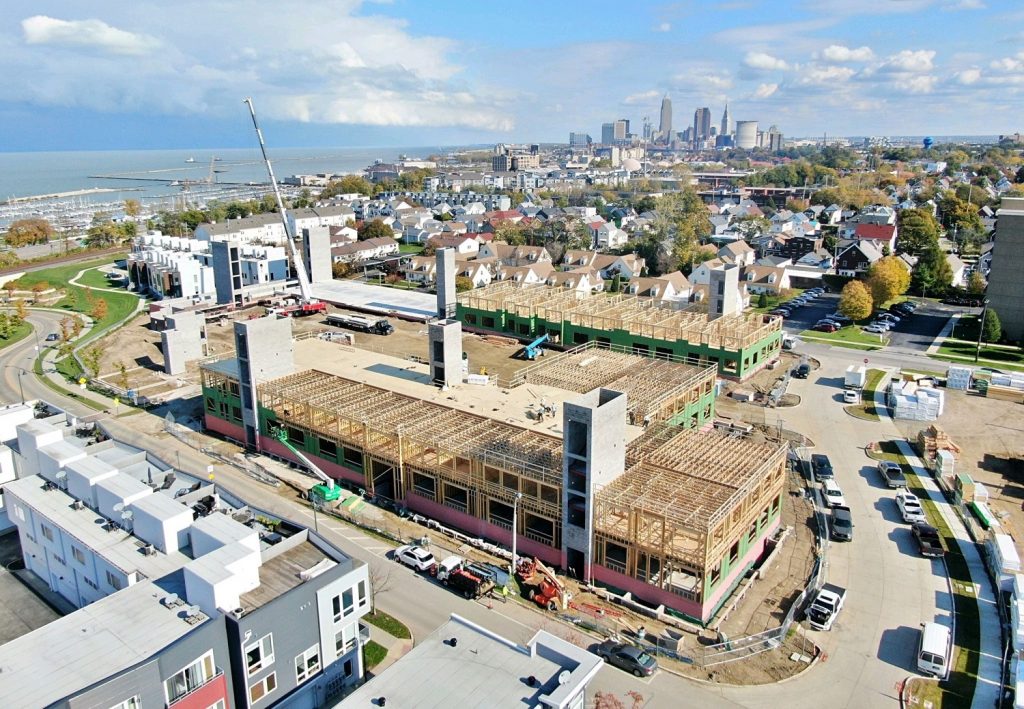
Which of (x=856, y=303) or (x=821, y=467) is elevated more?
(x=856, y=303)

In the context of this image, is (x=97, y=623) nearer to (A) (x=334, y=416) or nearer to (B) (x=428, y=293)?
(A) (x=334, y=416)

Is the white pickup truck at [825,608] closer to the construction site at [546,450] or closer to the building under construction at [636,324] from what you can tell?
the construction site at [546,450]

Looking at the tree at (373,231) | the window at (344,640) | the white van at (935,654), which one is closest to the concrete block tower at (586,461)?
the window at (344,640)

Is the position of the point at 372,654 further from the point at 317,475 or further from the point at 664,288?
the point at 664,288

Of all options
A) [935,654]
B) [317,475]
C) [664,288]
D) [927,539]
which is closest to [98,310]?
[317,475]

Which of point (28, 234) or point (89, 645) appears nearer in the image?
point (89, 645)

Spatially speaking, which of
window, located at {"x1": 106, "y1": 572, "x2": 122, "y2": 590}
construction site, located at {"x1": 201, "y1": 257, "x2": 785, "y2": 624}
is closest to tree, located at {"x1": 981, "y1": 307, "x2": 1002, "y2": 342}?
construction site, located at {"x1": 201, "y1": 257, "x2": 785, "y2": 624}

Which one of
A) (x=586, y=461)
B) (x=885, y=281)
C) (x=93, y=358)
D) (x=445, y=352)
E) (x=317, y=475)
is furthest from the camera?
(x=885, y=281)

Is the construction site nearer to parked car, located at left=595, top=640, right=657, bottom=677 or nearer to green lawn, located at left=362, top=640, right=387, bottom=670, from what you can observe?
parked car, located at left=595, top=640, right=657, bottom=677
